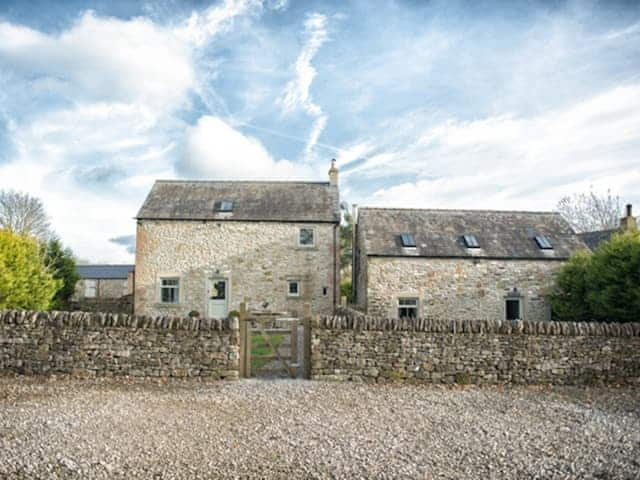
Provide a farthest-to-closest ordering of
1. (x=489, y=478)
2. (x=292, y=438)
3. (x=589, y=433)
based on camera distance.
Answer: (x=589, y=433) → (x=292, y=438) → (x=489, y=478)

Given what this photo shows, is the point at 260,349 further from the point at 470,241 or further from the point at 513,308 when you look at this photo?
the point at 513,308

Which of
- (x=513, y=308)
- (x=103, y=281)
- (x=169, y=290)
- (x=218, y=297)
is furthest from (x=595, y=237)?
(x=103, y=281)

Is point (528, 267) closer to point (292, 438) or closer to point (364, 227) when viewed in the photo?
point (364, 227)

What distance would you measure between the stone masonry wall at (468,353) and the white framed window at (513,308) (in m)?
10.1

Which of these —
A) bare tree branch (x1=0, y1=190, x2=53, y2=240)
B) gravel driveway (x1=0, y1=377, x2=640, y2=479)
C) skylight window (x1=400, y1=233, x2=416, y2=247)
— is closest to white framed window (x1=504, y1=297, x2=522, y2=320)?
skylight window (x1=400, y1=233, x2=416, y2=247)

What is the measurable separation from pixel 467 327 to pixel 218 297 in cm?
1422

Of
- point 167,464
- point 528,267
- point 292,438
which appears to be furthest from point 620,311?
point 167,464

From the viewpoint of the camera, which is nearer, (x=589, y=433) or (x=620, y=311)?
(x=589, y=433)

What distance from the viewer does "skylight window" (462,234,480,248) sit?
64.2 feet

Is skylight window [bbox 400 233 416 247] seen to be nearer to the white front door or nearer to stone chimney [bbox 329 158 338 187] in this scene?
stone chimney [bbox 329 158 338 187]

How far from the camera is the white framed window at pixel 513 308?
750 inches

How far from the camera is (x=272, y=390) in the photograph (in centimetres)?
812

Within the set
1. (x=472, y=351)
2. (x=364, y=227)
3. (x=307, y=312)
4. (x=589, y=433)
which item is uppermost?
(x=364, y=227)

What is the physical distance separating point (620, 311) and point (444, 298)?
7177 mm
